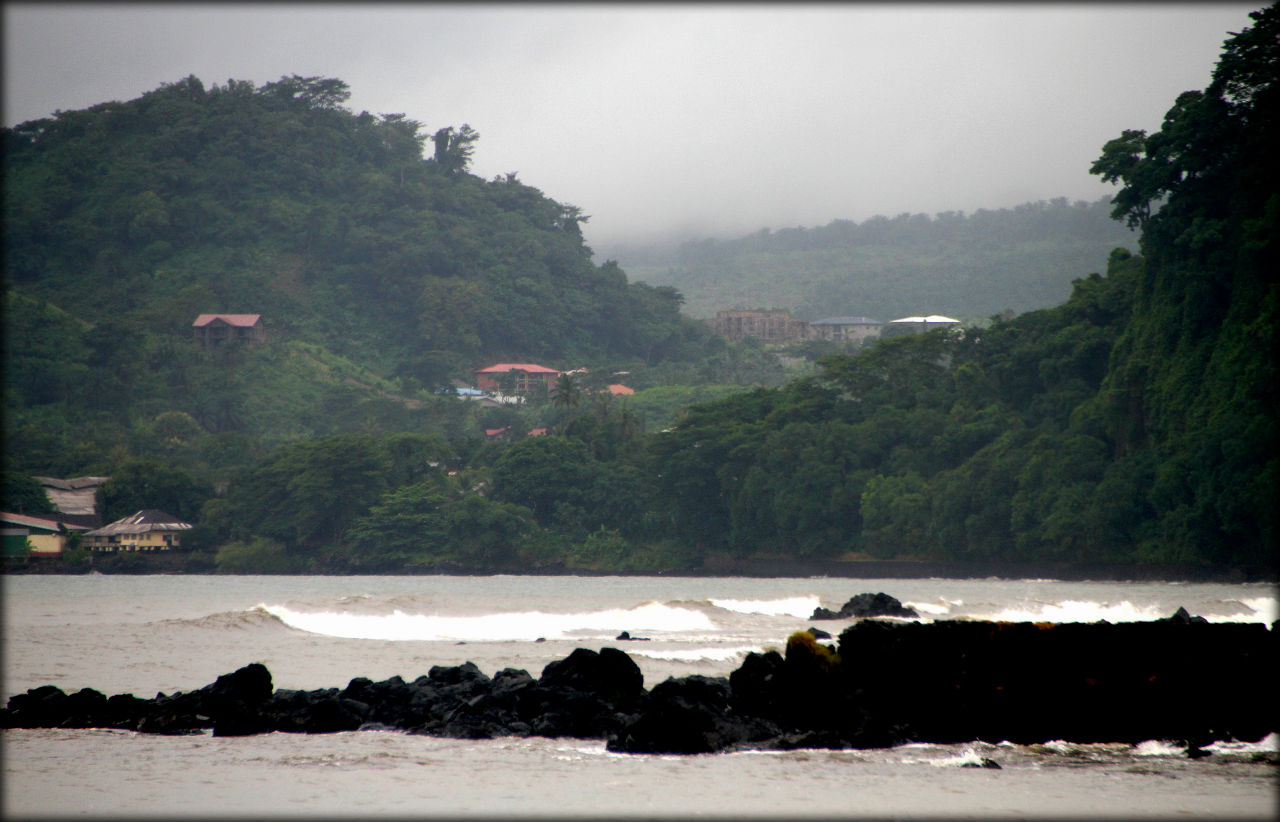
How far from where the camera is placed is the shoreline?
172 feet

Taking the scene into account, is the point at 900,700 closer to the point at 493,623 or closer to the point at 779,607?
the point at 493,623

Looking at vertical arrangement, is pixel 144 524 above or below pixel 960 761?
below

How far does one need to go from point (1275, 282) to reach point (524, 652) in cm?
4181

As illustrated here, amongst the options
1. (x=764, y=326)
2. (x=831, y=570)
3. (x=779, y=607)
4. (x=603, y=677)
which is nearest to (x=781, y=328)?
(x=764, y=326)

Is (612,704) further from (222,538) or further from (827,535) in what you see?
(222,538)

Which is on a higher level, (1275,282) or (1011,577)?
(1275,282)

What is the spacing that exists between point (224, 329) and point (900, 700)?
123m

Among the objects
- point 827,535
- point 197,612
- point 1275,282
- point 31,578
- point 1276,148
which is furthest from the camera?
point 827,535

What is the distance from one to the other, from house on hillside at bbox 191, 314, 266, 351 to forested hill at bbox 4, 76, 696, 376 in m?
3.94

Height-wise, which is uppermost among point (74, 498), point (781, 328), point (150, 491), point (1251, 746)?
point (781, 328)


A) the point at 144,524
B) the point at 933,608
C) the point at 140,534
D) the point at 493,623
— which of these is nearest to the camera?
the point at 493,623

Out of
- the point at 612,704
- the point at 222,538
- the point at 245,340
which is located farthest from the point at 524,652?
the point at 245,340

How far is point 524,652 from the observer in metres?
21.3

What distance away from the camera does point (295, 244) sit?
14788 centimetres
